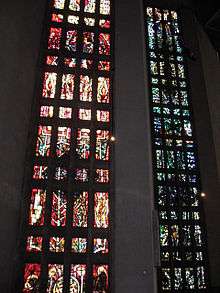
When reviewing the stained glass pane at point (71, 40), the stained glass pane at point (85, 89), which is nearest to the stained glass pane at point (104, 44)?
the stained glass pane at point (71, 40)

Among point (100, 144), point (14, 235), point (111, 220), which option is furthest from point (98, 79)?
point (14, 235)

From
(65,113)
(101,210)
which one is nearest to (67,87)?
(65,113)

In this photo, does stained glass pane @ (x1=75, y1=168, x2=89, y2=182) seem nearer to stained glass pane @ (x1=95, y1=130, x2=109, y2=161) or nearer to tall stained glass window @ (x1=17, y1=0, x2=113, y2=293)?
tall stained glass window @ (x1=17, y1=0, x2=113, y2=293)

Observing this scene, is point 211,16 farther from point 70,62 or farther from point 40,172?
point 40,172

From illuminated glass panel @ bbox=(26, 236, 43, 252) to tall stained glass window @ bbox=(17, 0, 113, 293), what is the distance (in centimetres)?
2

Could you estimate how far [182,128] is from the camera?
9.93 m

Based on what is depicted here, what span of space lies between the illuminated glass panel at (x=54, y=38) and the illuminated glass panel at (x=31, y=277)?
502 centimetres

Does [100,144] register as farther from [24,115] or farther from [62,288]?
[62,288]

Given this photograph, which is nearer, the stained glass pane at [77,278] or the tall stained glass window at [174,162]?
the stained glass pane at [77,278]

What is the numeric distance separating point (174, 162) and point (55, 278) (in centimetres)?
525

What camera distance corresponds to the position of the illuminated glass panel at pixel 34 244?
5718 mm

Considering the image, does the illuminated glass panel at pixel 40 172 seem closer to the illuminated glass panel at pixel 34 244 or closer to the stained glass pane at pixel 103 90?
the illuminated glass panel at pixel 34 244

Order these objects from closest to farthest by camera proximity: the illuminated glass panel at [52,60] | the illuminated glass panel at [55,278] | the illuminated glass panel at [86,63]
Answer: the illuminated glass panel at [55,278], the illuminated glass panel at [52,60], the illuminated glass panel at [86,63]

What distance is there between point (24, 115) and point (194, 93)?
5.98m
